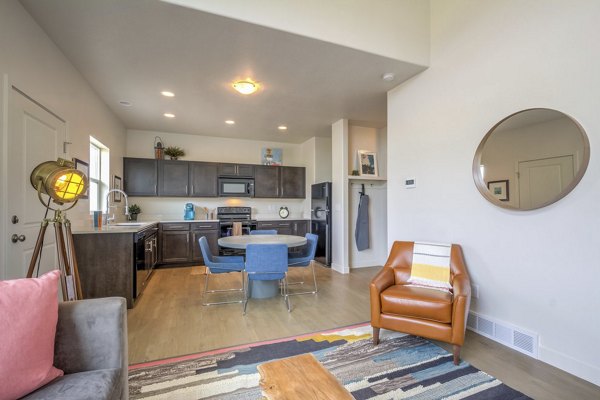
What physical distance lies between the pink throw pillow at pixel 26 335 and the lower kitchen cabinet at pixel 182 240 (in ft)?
13.5

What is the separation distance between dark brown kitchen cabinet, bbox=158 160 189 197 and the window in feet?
3.69

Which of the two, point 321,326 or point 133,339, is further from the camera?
point 321,326

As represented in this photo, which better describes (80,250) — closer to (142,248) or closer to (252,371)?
(142,248)

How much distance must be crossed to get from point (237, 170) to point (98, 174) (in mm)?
2430

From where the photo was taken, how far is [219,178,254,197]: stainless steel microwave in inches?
227

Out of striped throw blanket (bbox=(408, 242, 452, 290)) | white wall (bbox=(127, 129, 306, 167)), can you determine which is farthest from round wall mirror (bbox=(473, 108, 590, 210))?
white wall (bbox=(127, 129, 306, 167))

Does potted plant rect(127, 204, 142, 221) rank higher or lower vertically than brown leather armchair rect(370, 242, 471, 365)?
higher

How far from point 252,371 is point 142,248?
240 centimetres

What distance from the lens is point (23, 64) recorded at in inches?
83.5

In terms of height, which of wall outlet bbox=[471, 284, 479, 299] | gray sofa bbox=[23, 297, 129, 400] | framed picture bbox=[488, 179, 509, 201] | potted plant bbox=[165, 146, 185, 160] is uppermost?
potted plant bbox=[165, 146, 185, 160]

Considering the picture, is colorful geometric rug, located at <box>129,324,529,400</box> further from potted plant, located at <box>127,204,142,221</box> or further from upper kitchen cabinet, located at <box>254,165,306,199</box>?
upper kitchen cabinet, located at <box>254,165,306,199</box>

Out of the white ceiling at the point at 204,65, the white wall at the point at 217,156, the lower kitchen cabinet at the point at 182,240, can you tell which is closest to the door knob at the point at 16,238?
the white ceiling at the point at 204,65

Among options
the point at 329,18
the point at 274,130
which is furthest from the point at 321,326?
the point at 274,130

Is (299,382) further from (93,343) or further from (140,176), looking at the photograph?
(140,176)
